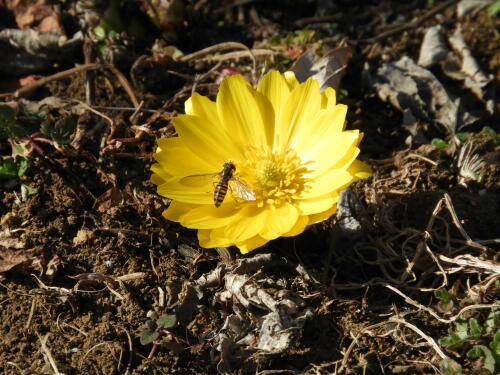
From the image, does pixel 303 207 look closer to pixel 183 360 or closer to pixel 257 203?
pixel 257 203

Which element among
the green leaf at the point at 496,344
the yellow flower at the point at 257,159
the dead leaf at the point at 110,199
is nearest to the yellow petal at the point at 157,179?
the yellow flower at the point at 257,159

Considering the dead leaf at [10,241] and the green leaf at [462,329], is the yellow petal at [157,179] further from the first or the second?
the green leaf at [462,329]

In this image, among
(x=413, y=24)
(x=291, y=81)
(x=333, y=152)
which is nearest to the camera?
(x=333, y=152)

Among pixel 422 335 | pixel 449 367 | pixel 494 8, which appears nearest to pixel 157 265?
pixel 422 335

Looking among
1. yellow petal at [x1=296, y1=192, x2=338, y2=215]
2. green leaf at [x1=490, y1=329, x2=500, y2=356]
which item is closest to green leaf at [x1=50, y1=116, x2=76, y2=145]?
yellow petal at [x1=296, y1=192, x2=338, y2=215]

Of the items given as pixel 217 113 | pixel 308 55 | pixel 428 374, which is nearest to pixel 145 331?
pixel 217 113

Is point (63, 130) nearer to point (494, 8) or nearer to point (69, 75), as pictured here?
point (69, 75)

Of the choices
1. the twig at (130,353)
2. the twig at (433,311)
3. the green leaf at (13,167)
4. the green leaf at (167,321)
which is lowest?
the twig at (433,311)
